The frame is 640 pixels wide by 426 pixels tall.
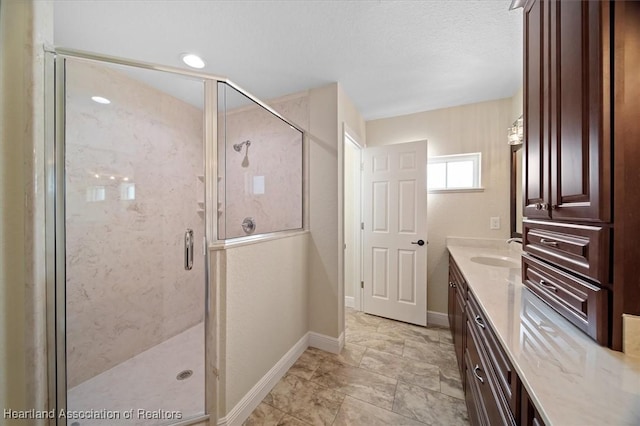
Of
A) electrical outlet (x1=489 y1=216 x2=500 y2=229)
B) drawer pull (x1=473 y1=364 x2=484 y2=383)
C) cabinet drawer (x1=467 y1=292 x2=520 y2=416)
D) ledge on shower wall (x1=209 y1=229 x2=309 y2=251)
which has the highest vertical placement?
electrical outlet (x1=489 y1=216 x2=500 y2=229)

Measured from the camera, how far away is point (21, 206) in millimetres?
1007

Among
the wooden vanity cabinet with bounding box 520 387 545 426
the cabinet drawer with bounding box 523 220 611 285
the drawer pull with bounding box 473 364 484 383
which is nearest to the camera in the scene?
the wooden vanity cabinet with bounding box 520 387 545 426

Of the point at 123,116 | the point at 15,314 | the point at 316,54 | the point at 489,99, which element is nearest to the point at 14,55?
the point at 123,116

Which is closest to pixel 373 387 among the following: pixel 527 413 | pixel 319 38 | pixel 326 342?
pixel 326 342

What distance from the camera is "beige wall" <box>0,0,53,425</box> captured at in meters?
0.98

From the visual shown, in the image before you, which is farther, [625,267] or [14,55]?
[14,55]

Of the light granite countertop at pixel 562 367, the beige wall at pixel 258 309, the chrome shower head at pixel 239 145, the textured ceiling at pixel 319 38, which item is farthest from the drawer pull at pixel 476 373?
the chrome shower head at pixel 239 145

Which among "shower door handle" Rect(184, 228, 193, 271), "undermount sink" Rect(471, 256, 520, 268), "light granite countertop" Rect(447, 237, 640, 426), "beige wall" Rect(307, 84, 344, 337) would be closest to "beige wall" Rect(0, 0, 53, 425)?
"shower door handle" Rect(184, 228, 193, 271)

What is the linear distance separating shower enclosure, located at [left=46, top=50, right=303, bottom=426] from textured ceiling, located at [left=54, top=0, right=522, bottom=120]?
0.24 m

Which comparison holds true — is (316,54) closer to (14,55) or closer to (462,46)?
(462,46)

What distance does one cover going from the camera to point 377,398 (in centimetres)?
151

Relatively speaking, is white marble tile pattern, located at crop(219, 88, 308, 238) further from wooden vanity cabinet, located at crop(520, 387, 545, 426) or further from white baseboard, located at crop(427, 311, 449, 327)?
white baseboard, located at crop(427, 311, 449, 327)

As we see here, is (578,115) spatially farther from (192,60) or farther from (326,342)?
(192,60)

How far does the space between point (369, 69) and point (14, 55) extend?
206cm
